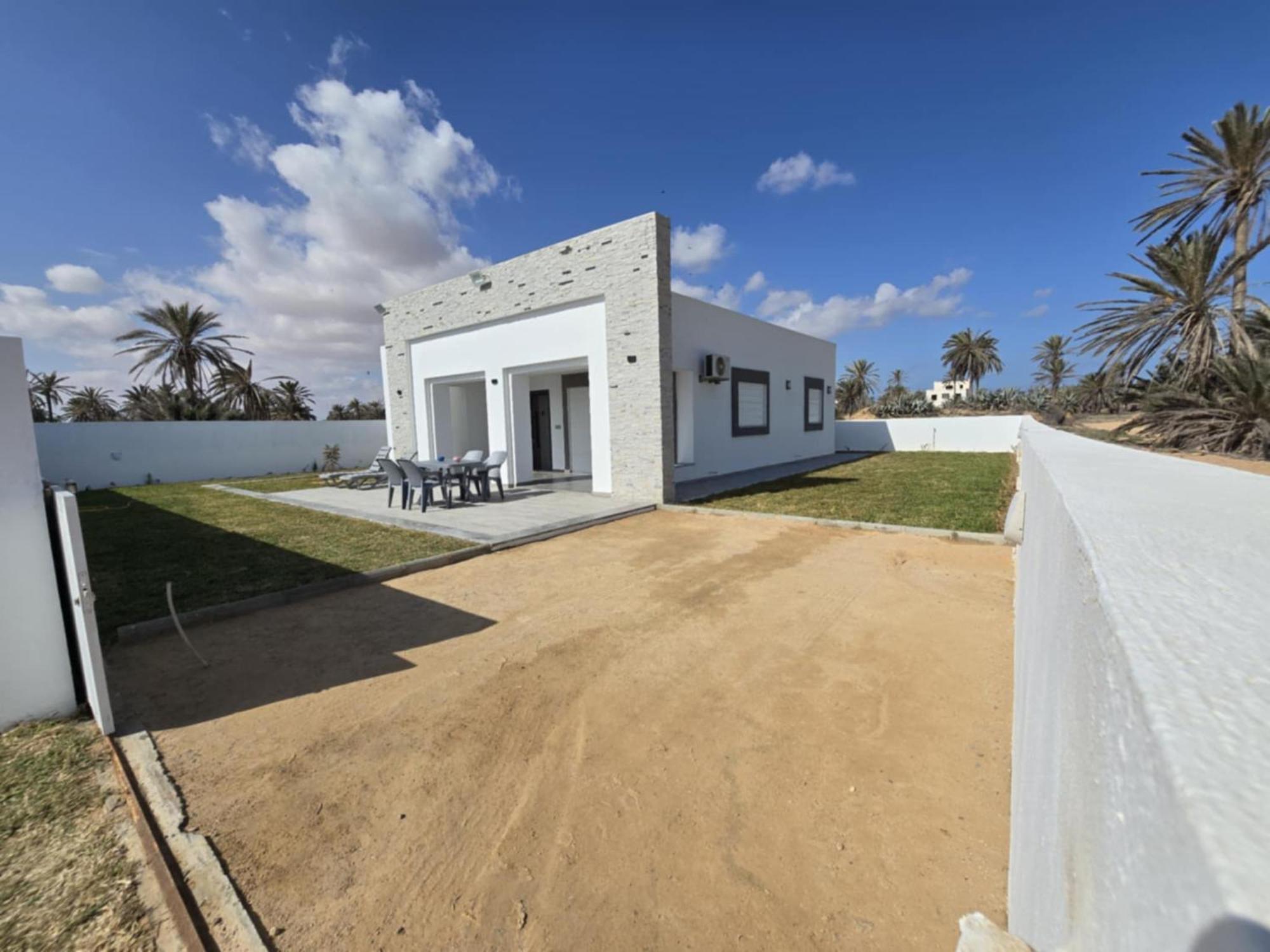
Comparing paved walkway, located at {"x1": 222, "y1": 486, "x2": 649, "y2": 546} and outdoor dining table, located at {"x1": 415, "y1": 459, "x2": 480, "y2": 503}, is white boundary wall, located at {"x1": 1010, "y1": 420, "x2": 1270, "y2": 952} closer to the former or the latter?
paved walkway, located at {"x1": 222, "y1": 486, "x2": 649, "y2": 546}

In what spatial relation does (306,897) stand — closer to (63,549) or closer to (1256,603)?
(63,549)

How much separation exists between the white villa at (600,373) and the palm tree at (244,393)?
62.5 ft

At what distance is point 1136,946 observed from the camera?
49 cm

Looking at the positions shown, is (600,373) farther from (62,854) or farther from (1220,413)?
(1220,413)

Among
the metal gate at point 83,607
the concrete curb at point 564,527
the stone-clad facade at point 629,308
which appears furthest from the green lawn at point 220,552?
the stone-clad facade at point 629,308

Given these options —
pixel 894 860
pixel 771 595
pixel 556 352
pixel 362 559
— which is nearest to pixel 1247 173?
pixel 556 352

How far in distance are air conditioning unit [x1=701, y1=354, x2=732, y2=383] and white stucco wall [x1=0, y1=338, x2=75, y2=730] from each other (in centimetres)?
1134

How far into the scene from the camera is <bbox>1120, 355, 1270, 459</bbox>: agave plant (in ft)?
43.7

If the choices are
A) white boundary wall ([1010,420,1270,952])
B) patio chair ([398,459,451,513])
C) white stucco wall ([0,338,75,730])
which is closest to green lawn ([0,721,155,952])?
white stucco wall ([0,338,75,730])

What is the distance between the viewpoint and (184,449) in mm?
18750

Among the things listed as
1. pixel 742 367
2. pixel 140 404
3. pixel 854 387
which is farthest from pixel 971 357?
pixel 140 404

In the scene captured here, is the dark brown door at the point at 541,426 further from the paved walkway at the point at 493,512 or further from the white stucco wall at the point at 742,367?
the white stucco wall at the point at 742,367

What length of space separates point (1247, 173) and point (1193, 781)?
2532 cm

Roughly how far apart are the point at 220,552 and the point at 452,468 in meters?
4.20
